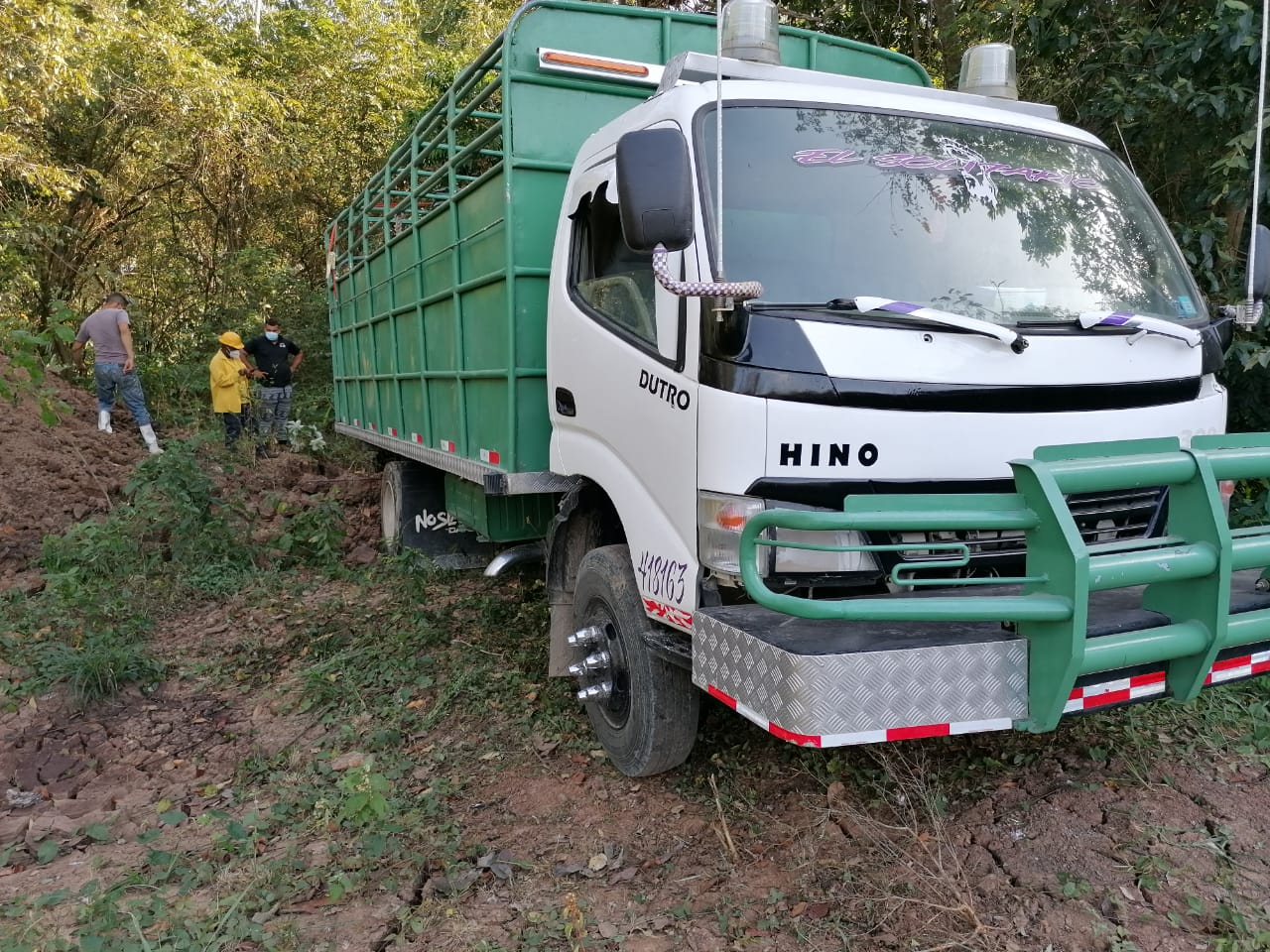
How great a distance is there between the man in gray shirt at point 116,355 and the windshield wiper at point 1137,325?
10.1 meters

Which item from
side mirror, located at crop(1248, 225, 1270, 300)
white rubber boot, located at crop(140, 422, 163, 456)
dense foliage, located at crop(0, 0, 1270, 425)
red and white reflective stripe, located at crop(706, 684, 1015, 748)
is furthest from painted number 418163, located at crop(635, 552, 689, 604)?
white rubber boot, located at crop(140, 422, 163, 456)

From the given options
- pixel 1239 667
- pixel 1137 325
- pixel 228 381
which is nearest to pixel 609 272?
pixel 1137 325

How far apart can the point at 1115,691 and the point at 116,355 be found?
11.0 m

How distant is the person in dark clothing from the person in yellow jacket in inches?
21.4

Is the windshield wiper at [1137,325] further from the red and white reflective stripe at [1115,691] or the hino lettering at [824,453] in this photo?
the red and white reflective stripe at [1115,691]

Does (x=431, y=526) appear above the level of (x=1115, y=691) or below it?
below

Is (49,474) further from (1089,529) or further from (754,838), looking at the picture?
(1089,529)

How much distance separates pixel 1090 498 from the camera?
109 inches

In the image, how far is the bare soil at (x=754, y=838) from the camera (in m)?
2.66

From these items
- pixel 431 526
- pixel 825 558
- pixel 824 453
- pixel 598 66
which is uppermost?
pixel 598 66

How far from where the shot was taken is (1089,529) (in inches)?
111

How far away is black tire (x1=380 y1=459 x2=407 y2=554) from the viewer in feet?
22.6

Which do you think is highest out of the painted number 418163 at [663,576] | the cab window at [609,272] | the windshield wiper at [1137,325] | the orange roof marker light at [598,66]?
the orange roof marker light at [598,66]

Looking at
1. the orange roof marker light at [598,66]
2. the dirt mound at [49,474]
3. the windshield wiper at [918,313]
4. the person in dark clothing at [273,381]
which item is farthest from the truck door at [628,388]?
the person in dark clothing at [273,381]
